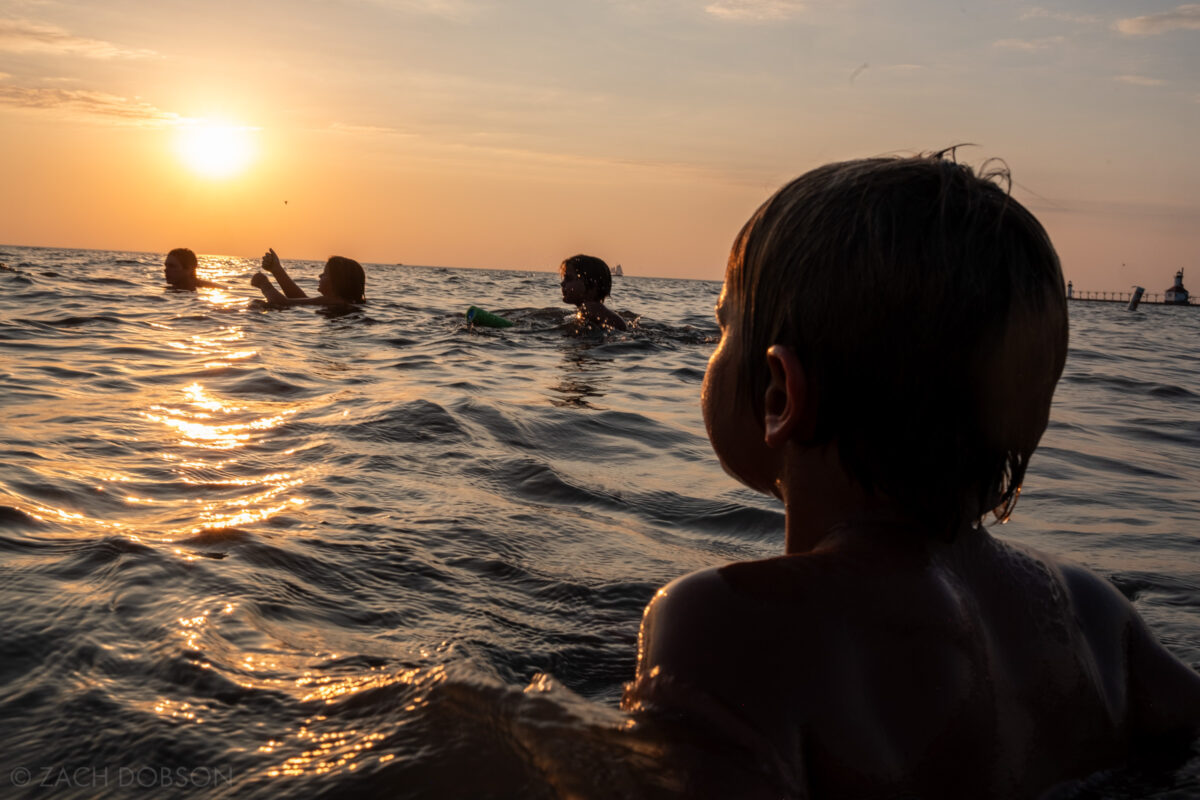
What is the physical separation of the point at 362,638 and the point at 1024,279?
5.30 feet

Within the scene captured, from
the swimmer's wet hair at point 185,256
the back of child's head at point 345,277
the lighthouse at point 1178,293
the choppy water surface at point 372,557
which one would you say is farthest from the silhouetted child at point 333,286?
the lighthouse at point 1178,293

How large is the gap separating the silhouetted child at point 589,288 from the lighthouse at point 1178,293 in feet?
264

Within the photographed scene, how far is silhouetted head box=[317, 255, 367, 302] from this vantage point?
588 inches

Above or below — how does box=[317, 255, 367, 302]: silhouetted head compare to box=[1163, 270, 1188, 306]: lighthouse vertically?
below

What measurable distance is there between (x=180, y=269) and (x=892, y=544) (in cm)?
1820

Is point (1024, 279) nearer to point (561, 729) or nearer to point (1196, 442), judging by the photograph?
point (561, 729)

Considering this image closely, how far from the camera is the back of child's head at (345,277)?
14.9 m

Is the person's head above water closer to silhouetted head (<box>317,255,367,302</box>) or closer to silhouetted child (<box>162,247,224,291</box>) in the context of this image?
silhouetted head (<box>317,255,367,302</box>)

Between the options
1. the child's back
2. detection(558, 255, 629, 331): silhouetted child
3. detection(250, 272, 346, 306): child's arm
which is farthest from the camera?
detection(250, 272, 346, 306): child's arm

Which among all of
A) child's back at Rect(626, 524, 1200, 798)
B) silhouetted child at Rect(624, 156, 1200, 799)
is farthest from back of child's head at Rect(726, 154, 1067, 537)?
child's back at Rect(626, 524, 1200, 798)

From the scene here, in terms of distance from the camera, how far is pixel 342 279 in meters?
15.1

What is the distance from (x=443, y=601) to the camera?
8.37ft

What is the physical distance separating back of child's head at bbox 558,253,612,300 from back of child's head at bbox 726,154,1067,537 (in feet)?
38.2

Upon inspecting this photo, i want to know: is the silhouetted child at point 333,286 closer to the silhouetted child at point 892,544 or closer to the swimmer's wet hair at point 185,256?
the swimmer's wet hair at point 185,256
